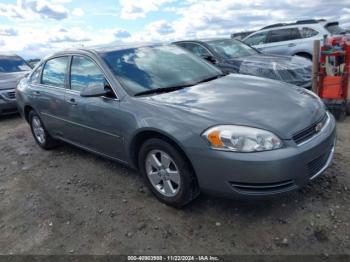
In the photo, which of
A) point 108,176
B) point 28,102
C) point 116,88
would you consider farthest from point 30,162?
point 116,88

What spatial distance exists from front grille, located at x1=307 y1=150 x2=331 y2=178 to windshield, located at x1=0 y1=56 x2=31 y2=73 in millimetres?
8657

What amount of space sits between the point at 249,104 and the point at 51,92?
112 inches

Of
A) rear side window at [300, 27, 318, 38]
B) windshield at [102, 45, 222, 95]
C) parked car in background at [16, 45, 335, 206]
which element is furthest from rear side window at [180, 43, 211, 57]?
rear side window at [300, 27, 318, 38]

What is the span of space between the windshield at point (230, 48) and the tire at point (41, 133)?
14.1 ft

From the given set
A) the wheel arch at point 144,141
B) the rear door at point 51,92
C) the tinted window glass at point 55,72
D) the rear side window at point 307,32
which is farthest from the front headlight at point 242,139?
the rear side window at point 307,32

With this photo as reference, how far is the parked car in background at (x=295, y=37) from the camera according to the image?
1042 cm

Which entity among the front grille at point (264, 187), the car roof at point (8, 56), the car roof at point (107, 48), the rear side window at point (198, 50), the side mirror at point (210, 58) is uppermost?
the car roof at point (107, 48)

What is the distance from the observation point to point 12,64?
30.9 feet

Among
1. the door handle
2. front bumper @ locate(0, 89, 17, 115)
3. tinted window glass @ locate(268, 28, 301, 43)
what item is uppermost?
the door handle

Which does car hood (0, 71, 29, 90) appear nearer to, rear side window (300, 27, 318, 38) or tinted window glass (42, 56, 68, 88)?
tinted window glass (42, 56, 68, 88)

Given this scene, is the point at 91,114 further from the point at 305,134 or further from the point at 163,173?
the point at 305,134

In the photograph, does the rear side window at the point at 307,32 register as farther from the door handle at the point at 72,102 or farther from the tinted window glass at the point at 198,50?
the door handle at the point at 72,102

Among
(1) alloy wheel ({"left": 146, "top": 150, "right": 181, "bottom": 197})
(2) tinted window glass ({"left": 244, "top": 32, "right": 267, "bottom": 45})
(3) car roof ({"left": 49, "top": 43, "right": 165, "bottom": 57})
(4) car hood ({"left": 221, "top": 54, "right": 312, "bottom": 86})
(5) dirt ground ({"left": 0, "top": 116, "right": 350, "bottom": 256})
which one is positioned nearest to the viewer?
(5) dirt ground ({"left": 0, "top": 116, "right": 350, "bottom": 256})

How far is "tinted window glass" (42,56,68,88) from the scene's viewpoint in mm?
4402
